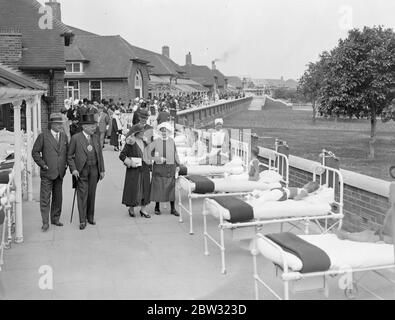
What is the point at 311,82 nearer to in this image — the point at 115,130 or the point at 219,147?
the point at 115,130

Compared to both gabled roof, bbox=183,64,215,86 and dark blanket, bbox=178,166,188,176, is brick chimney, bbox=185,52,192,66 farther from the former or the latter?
dark blanket, bbox=178,166,188,176

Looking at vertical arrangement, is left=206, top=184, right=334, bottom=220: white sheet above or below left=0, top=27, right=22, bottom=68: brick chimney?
below

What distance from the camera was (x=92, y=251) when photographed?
306 inches

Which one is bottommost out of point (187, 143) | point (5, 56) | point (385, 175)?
point (385, 175)

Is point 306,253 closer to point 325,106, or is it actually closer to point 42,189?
point 42,189

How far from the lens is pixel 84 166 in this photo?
29.7 feet

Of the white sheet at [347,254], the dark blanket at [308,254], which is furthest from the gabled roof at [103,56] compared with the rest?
the dark blanket at [308,254]

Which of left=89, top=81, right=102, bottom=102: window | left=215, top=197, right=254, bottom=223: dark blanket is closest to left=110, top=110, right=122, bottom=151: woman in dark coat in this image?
left=215, top=197, right=254, bottom=223: dark blanket

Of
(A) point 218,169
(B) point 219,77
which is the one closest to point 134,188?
(A) point 218,169

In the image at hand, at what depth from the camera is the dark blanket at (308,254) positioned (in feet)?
16.3

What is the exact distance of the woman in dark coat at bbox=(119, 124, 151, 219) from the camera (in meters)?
9.78

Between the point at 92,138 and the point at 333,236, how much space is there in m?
4.79

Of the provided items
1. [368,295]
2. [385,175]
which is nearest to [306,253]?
[368,295]

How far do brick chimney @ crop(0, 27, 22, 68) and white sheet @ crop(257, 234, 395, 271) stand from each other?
61.1ft
